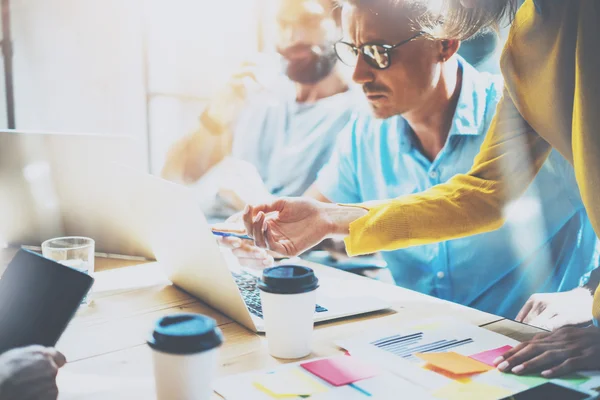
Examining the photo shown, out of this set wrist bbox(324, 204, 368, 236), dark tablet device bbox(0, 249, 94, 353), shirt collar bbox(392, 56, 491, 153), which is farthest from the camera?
shirt collar bbox(392, 56, 491, 153)

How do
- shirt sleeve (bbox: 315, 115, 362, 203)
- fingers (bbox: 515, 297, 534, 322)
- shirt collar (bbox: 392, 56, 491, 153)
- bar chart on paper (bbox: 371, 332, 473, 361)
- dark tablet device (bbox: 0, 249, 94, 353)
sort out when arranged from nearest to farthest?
dark tablet device (bbox: 0, 249, 94, 353), bar chart on paper (bbox: 371, 332, 473, 361), fingers (bbox: 515, 297, 534, 322), shirt collar (bbox: 392, 56, 491, 153), shirt sleeve (bbox: 315, 115, 362, 203)

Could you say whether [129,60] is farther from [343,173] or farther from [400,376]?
[400,376]

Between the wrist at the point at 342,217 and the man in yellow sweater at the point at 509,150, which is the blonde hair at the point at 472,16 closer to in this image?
the man in yellow sweater at the point at 509,150

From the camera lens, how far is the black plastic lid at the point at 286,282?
0.86 metres

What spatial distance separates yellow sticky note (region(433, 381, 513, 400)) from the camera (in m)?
0.75

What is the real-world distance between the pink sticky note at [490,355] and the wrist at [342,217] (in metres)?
0.56

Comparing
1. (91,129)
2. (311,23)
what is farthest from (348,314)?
(91,129)

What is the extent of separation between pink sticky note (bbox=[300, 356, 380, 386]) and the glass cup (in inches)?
21.3

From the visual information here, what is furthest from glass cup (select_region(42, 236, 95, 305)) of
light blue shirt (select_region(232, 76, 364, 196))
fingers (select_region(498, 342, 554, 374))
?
light blue shirt (select_region(232, 76, 364, 196))

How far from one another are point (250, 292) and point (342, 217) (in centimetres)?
37

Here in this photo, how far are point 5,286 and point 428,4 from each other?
1.40 m

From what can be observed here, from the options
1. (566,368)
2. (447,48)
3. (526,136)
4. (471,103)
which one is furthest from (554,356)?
(447,48)

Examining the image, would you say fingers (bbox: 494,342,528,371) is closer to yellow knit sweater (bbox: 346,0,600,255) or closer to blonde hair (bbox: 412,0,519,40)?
yellow knit sweater (bbox: 346,0,600,255)

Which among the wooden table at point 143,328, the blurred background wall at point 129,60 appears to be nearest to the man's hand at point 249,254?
the wooden table at point 143,328
